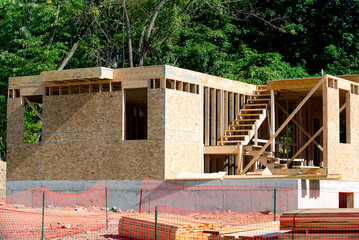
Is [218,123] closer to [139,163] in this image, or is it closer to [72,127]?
[139,163]

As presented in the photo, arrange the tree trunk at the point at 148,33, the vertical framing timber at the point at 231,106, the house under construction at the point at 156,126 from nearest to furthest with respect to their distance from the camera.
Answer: the house under construction at the point at 156,126 → the vertical framing timber at the point at 231,106 → the tree trunk at the point at 148,33

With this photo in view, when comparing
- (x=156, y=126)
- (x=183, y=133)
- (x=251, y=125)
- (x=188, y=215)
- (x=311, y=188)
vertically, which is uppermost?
(x=251, y=125)

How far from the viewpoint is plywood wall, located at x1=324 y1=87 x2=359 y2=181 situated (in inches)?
910

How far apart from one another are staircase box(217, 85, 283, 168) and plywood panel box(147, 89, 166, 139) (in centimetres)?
373

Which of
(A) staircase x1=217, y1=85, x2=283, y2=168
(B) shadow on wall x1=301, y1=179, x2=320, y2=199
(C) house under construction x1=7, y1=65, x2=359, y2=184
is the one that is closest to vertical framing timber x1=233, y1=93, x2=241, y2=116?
(C) house under construction x1=7, y1=65, x2=359, y2=184

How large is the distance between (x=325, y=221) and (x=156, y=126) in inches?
406

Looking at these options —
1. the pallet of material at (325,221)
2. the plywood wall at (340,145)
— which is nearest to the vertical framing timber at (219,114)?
the plywood wall at (340,145)

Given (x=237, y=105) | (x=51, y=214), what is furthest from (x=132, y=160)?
(x=237, y=105)

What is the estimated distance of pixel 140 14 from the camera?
40156mm

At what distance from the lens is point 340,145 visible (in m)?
Answer: 23.8

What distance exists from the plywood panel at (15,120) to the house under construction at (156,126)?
0.14 ft

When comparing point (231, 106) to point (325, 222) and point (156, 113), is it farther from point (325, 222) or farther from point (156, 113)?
point (325, 222)

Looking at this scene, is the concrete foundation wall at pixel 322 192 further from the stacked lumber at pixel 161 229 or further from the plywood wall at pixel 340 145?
the stacked lumber at pixel 161 229

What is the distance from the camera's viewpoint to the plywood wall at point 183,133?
2214cm
